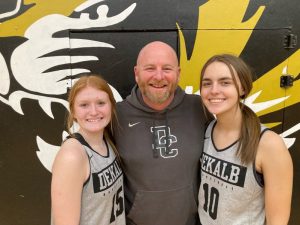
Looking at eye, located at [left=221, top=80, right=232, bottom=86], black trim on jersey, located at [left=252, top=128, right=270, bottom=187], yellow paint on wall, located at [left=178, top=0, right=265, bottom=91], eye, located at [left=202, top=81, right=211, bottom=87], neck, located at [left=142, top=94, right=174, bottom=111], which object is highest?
yellow paint on wall, located at [left=178, top=0, right=265, bottom=91]

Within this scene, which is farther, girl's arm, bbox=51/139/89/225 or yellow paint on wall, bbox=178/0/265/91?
yellow paint on wall, bbox=178/0/265/91

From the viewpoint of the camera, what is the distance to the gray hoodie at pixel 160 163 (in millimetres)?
1751

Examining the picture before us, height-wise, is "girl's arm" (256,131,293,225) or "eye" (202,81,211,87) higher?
"eye" (202,81,211,87)

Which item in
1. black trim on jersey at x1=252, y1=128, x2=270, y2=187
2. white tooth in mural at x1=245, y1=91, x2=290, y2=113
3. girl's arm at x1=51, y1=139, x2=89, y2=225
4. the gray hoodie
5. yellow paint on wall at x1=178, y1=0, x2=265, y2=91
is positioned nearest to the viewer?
girl's arm at x1=51, y1=139, x2=89, y2=225

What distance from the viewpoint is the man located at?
175 centimetres

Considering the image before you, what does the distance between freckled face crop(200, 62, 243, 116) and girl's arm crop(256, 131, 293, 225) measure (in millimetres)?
228

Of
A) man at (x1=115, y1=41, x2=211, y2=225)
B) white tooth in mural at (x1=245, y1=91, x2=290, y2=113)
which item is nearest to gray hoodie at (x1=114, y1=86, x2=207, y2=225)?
man at (x1=115, y1=41, x2=211, y2=225)

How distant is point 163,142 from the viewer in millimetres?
1768

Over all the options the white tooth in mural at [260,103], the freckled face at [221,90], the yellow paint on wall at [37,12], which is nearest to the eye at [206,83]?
the freckled face at [221,90]

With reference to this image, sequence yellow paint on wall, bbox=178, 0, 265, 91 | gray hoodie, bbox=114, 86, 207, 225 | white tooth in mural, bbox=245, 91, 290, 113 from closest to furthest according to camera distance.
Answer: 1. gray hoodie, bbox=114, 86, 207, 225
2. yellow paint on wall, bbox=178, 0, 265, 91
3. white tooth in mural, bbox=245, 91, 290, 113

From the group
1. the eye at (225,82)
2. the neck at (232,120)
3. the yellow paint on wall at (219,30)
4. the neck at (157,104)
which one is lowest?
the neck at (232,120)

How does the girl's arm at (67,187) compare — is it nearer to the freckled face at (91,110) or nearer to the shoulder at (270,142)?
the freckled face at (91,110)

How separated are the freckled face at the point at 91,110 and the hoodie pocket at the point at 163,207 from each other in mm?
532

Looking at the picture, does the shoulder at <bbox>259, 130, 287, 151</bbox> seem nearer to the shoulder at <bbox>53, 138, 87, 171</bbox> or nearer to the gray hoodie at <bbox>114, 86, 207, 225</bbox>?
the gray hoodie at <bbox>114, 86, 207, 225</bbox>
